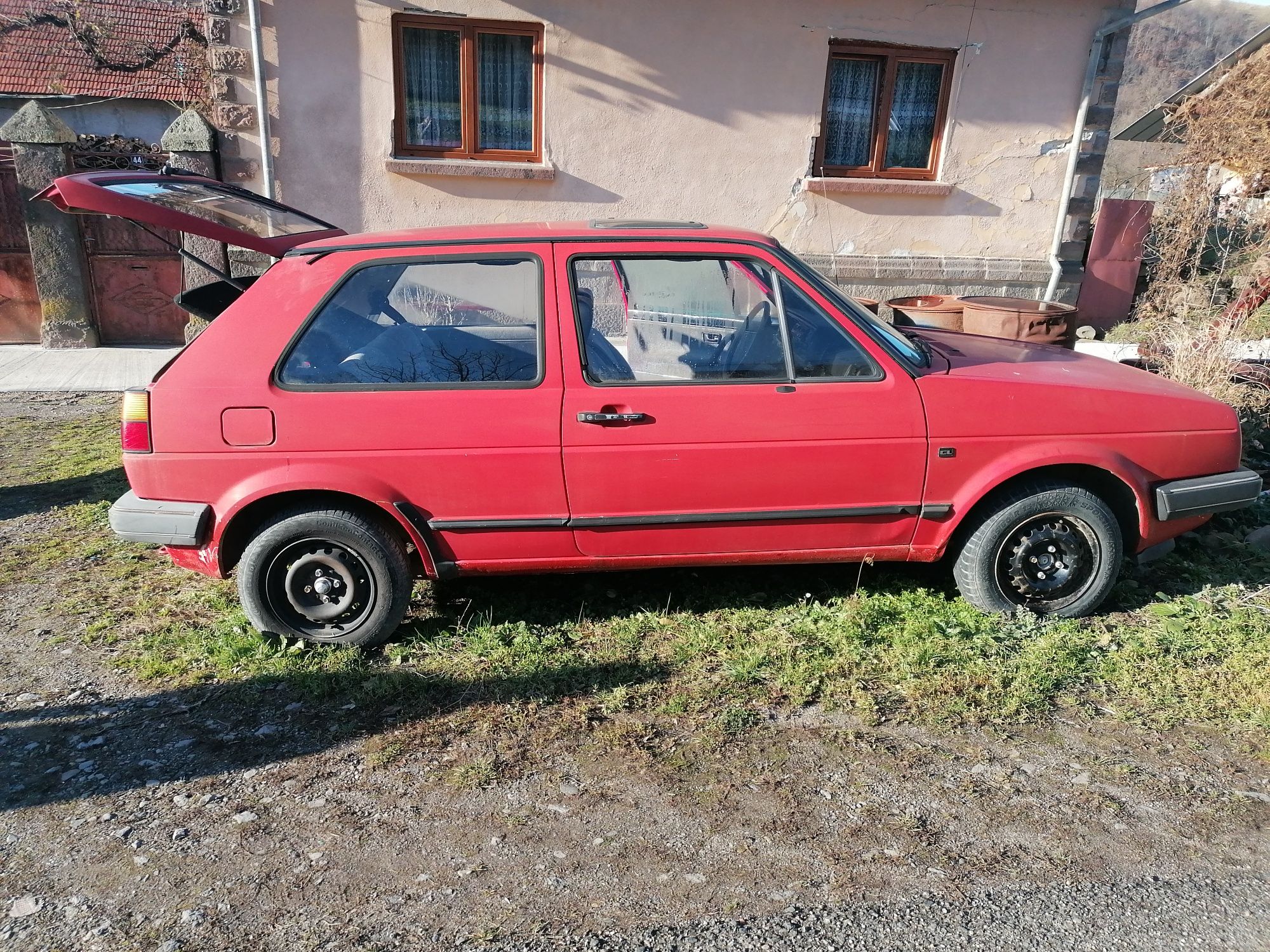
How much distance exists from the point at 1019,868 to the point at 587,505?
6.46 ft

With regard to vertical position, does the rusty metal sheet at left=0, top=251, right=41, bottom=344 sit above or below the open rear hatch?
below

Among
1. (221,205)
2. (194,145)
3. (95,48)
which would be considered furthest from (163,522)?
(95,48)

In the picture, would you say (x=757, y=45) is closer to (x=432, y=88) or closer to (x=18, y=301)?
(x=432, y=88)

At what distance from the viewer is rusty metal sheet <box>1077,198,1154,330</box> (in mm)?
12641

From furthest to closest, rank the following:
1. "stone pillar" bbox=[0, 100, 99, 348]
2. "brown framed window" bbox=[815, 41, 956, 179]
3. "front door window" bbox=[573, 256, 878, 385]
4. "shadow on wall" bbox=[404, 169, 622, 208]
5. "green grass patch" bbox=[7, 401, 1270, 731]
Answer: "stone pillar" bbox=[0, 100, 99, 348], "brown framed window" bbox=[815, 41, 956, 179], "shadow on wall" bbox=[404, 169, 622, 208], "front door window" bbox=[573, 256, 878, 385], "green grass patch" bbox=[7, 401, 1270, 731]

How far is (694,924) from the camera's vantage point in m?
2.43

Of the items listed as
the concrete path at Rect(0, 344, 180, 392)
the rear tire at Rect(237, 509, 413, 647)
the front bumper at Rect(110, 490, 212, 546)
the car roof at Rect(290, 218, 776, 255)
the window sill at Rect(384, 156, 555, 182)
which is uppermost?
the window sill at Rect(384, 156, 555, 182)

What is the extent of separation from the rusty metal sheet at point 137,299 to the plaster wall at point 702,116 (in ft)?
9.60

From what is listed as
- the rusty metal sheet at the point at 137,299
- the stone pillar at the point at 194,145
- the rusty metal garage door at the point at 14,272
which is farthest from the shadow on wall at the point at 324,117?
the rusty metal garage door at the point at 14,272

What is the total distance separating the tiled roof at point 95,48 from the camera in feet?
51.4

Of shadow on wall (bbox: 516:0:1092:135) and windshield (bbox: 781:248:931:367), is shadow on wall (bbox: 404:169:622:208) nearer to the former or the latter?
shadow on wall (bbox: 516:0:1092:135)

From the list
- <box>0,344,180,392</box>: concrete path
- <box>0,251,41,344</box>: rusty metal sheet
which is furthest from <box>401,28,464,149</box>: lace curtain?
<box>0,251,41,344</box>: rusty metal sheet

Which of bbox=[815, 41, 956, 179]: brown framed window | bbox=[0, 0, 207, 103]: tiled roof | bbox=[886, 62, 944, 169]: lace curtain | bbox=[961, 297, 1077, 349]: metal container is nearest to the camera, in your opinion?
bbox=[961, 297, 1077, 349]: metal container

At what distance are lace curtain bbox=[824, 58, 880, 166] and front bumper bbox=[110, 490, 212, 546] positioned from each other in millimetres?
7502
